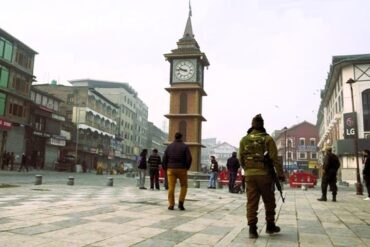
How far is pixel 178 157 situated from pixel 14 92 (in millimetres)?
36598

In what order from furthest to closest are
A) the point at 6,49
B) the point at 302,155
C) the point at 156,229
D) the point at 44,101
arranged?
the point at 302,155 → the point at 44,101 → the point at 6,49 → the point at 156,229

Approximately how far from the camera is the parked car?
4775 centimetres

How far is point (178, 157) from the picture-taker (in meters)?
9.04

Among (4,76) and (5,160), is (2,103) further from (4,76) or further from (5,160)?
(5,160)

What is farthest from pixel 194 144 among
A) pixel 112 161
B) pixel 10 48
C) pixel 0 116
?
pixel 112 161

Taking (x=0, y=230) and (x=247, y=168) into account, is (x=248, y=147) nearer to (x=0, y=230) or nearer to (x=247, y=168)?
(x=247, y=168)

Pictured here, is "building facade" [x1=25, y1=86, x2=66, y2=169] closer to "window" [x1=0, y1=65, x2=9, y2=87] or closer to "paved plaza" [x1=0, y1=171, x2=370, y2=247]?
"window" [x1=0, y1=65, x2=9, y2=87]

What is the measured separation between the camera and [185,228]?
6074 millimetres

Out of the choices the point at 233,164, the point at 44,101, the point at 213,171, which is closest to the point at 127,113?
the point at 44,101

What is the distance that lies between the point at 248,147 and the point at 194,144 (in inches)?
960

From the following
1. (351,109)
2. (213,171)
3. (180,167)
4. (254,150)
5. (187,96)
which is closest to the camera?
(254,150)

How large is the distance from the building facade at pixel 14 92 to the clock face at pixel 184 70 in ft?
60.9

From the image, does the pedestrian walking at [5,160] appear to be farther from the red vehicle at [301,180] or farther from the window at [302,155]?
the window at [302,155]

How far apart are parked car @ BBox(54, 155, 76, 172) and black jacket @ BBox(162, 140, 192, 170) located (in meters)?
41.4
